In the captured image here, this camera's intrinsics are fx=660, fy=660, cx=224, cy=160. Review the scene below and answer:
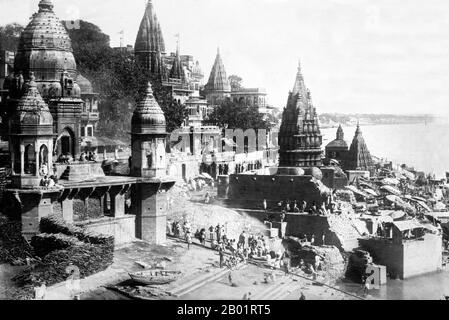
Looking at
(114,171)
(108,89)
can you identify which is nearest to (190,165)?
(108,89)

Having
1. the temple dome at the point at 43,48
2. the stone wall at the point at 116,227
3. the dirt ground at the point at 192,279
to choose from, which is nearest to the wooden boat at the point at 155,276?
the dirt ground at the point at 192,279

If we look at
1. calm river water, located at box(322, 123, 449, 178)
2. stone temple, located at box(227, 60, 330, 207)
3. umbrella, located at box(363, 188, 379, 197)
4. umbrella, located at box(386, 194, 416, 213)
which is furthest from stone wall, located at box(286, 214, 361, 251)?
calm river water, located at box(322, 123, 449, 178)

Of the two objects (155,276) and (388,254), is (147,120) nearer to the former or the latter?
(155,276)

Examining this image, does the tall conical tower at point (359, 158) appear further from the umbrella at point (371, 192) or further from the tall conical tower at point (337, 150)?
the umbrella at point (371, 192)

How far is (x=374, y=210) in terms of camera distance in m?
37.4

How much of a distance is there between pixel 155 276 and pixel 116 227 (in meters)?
5.01

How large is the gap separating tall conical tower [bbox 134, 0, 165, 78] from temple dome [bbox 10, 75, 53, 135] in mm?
29999

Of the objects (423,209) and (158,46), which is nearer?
(423,209)

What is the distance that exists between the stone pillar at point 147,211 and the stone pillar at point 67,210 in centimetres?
300

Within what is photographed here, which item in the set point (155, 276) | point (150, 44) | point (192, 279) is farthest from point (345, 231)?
point (150, 44)

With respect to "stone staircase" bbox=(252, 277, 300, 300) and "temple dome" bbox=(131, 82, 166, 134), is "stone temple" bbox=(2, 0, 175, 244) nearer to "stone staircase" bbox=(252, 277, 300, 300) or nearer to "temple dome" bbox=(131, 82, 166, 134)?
"temple dome" bbox=(131, 82, 166, 134)

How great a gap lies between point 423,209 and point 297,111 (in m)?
10.1

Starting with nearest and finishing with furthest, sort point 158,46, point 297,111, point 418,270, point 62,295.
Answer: point 62,295 → point 418,270 → point 297,111 → point 158,46

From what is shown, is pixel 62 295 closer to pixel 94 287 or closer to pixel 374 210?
pixel 94 287
